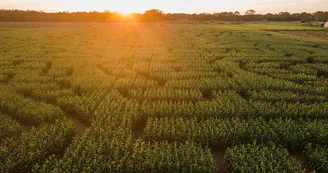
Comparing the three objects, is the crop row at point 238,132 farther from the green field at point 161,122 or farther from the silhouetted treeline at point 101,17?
the silhouetted treeline at point 101,17

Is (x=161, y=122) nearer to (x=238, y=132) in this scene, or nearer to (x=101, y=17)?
(x=238, y=132)

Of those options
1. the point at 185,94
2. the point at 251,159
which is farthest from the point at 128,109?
the point at 251,159

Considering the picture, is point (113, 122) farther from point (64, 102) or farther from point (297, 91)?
point (297, 91)

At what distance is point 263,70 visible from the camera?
19719 millimetres

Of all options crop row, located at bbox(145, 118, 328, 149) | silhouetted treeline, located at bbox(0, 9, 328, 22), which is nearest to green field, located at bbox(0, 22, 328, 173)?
crop row, located at bbox(145, 118, 328, 149)

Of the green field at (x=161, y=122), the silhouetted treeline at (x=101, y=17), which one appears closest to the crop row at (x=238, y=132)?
the green field at (x=161, y=122)

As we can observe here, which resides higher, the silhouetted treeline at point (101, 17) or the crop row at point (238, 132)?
the silhouetted treeline at point (101, 17)

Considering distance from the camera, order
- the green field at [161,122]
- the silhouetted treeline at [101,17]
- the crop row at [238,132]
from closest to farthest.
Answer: the green field at [161,122], the crop row at [238,132], the silhouetted treeline at [101,17]

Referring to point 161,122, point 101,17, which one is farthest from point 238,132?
point 101,17

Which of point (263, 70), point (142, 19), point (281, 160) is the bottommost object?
point (281, 160)

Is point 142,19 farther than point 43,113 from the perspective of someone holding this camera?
Yes

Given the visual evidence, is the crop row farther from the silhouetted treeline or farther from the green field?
the silhouetted treeline

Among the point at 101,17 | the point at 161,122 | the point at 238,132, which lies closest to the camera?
→ the point at 238,132

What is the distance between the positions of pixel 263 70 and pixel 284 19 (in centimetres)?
16388
